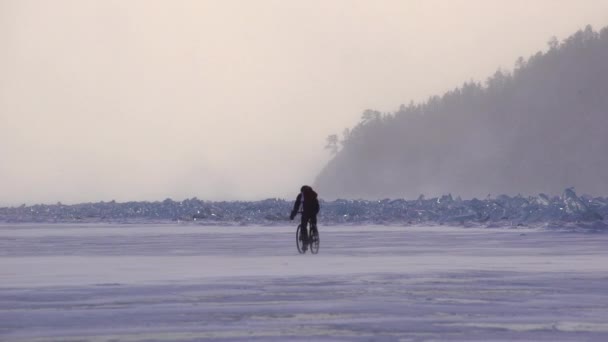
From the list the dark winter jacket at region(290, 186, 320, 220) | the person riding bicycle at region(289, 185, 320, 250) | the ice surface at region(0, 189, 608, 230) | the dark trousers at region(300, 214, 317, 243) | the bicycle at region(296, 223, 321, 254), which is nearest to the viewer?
the bicycle at region(296, 223, 321, 254)

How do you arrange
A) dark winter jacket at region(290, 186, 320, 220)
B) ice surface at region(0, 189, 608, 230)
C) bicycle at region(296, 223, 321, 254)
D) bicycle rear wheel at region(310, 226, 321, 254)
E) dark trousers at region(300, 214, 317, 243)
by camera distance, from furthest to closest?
ice surface at region(0, 189, 608, 230) → dark winter jacket at region(290, 186, 320, 220) → dark trousers at region(300, 214, 317, 243) → bicycle rear wheel at region(310, 226, 321, 254) → bicycle at region(296, 223, 321, 254)

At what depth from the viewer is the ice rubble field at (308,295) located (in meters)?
12.7

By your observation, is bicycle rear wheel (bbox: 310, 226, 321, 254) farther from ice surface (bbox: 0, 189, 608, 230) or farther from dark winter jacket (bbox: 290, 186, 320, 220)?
ice surface (bbox: 0, 189, 608, 230)

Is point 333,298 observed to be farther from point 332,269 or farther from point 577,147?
point 577,147

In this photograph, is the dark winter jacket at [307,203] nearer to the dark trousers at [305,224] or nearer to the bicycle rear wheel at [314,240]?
the dark trousers at [305,224]

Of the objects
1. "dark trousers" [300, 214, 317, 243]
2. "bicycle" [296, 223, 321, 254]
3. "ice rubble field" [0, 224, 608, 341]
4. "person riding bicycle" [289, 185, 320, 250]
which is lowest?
"ice rubble field" [0, 224, 608, 341]

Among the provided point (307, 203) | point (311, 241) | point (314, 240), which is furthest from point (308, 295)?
point (307, 203)

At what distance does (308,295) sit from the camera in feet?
55.9

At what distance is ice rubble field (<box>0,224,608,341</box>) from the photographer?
41.7ft

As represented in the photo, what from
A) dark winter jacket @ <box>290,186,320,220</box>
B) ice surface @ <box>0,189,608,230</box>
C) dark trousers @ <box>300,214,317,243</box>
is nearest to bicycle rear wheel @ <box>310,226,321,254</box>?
dark trousers @ <box>300,214,317,243</box>

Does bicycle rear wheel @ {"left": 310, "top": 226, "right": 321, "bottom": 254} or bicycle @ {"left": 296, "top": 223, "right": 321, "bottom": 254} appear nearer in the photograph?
bicycle @ {"left": 296, "top": 223, "right": 321, "bottom": 254}

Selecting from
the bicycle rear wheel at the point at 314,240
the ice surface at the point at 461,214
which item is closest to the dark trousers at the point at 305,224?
the bicycle rear wheel at the point at 314,240

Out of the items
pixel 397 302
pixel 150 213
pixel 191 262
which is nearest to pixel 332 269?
pixel 191 262

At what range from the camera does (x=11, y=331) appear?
12961mm
